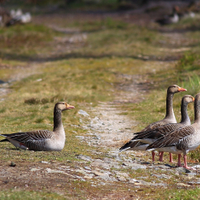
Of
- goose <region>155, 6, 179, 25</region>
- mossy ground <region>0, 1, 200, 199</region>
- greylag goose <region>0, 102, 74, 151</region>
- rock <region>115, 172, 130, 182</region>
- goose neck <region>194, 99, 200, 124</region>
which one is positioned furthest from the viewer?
goose <region>155, 6, 179, 25</region>

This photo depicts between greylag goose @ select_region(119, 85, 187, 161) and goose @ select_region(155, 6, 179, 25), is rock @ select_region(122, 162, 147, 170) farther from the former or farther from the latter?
goose @ select_region(155, 6, 179, 25)

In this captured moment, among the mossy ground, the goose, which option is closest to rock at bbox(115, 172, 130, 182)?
the mossy ground

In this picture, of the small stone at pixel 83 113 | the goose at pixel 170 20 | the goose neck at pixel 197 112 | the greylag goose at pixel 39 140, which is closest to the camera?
the greylag goose at pixel 39 140

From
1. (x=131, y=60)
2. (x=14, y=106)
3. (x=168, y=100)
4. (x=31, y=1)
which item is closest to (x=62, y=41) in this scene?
(x=131, y=60)

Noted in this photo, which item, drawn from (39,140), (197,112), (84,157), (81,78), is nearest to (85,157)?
(84,157)

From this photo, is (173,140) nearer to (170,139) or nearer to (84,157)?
(170,139)

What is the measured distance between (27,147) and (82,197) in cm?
293

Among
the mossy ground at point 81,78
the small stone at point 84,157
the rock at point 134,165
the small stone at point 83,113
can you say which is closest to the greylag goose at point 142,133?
the rock at point 134,165

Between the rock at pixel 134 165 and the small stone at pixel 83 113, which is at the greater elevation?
the small stone at pixel 83 113

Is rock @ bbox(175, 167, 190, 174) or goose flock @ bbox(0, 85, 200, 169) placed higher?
goose flock @ bbox(0, 85, 200, 169)

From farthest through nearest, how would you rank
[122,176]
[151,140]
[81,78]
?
[81,78], [151,140], [122,176]

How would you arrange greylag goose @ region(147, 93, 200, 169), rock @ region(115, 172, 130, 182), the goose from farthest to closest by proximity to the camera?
the goose < greylag goose @ region(147, 93, 200, 169) < rock @ region(115, 172, 130, 182)

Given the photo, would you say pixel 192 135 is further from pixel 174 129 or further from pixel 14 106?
pixel 14 106

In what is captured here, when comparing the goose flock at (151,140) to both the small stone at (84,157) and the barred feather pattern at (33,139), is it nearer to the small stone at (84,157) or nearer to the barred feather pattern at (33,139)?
the barred feather pattern at (33,139)
